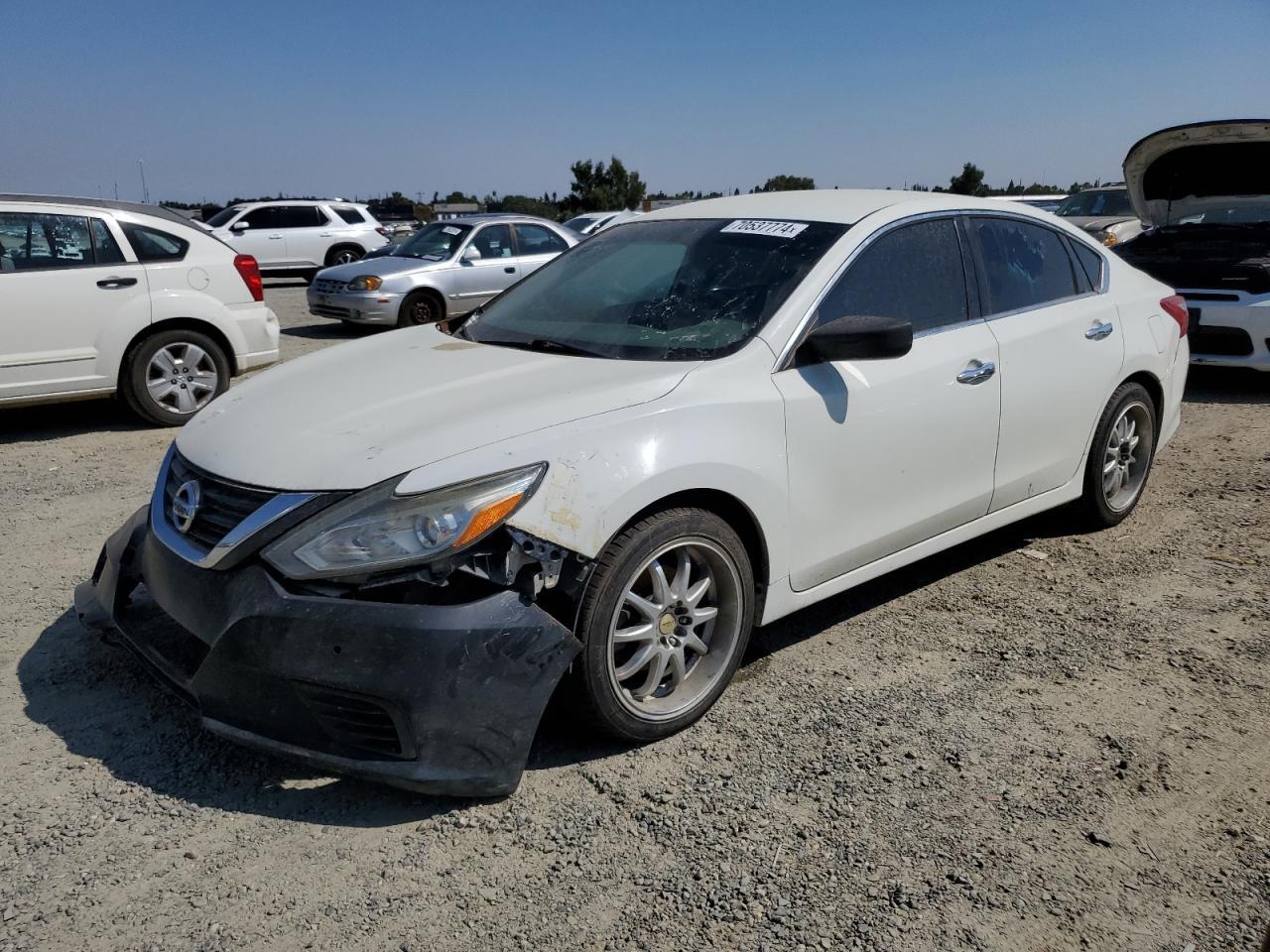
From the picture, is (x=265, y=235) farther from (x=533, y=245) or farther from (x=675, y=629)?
(x=675, y=629)

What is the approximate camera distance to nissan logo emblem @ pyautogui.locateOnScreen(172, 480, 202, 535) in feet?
10.2

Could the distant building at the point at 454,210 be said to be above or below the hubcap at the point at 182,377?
above

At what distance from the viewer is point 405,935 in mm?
2447

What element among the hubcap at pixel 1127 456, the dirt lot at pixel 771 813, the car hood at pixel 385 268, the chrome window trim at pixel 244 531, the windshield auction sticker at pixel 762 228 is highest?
the windshield auction sticker at pixel 762 228

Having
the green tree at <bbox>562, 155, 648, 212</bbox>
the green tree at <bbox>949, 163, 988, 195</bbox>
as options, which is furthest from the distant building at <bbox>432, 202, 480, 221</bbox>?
the green tree at <bbox>949, 163, 988, 195</bbox>

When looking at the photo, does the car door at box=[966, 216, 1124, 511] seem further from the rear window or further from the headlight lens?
the rear window

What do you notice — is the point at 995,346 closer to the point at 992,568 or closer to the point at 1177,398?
the point at 992,568

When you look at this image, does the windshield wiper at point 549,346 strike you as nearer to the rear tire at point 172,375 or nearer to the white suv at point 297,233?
the rear tire at point 172,375

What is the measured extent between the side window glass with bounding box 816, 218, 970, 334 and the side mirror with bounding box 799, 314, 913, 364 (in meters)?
0.17

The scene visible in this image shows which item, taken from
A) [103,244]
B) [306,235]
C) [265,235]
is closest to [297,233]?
[306,235]

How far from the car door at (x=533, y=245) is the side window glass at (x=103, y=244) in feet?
20.8

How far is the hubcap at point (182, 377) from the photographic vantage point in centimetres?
769

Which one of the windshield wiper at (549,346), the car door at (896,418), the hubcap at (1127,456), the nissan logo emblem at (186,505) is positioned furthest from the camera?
the hubcap at (1127,456)

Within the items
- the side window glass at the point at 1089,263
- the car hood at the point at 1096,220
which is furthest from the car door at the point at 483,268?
the side window glass at the point at 1089,263
